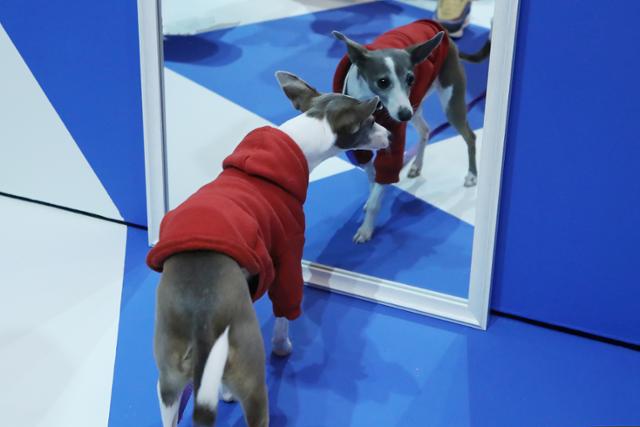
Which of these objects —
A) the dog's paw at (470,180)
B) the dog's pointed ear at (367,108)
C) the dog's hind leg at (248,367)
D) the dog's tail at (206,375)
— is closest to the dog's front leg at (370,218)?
the dog's paw at (470,180)

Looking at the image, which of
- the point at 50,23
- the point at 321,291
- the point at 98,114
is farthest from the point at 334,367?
the point at 50,23

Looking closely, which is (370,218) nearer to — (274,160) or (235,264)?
(274,160)

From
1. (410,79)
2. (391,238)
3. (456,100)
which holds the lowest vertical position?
(391,238)

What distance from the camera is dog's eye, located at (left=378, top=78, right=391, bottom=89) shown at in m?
2.15

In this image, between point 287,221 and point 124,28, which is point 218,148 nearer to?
point 124,28

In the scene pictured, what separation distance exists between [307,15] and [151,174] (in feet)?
2.74

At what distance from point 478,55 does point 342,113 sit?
773mm

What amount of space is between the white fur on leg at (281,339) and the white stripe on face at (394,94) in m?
0.60

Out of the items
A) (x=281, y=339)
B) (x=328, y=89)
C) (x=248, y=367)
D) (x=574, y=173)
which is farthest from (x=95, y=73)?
(x=574, y=173)

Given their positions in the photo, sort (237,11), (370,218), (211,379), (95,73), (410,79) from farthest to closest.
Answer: (237,11), (370,218), (95,73), (410,79), (211,379)

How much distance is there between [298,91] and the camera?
1974mm

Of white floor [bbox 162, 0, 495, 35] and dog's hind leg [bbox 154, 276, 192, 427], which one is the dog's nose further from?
dog's hind leg [bbox 154, 276, 192, 427]

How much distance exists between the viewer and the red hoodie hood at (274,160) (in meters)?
1.74

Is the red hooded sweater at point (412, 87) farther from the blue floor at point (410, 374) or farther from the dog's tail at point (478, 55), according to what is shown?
the blue floor at point (410, 374)
